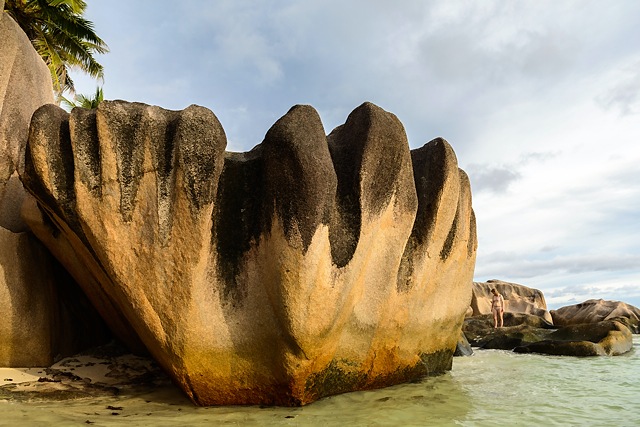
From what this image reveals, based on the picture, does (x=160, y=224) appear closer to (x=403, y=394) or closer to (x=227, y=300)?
(x=227, y=300)

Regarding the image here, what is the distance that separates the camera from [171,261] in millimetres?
4117

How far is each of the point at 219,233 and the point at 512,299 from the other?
22.1 meters

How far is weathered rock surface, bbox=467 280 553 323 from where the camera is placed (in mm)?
21719

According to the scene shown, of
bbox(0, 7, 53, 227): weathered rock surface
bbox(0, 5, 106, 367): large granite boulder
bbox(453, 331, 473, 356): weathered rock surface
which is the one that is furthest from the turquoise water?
bbox(453, 331, 473, 356): weathered rock surface

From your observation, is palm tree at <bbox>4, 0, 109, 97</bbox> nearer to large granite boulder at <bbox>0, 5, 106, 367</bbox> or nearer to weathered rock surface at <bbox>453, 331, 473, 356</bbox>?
large granite boulder at <bbox>0, 5, 106, 367</bbox>

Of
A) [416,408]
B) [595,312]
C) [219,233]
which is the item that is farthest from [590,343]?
[595,312]

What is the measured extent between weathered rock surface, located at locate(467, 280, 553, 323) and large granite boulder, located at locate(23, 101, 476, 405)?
1825 cm

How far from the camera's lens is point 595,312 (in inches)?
799

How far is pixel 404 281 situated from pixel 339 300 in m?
1.15

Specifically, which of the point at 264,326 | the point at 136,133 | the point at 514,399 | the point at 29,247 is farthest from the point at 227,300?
the point at 514,399

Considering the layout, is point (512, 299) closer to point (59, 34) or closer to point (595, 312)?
point (595, 312)

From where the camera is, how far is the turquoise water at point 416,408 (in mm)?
3797

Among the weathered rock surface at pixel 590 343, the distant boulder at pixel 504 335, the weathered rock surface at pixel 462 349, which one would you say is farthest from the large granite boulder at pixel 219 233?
the distant boulder at pixel 504 335

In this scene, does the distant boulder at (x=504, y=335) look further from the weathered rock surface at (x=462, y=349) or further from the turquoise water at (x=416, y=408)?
the turquoise water at (x=416, y=408)
